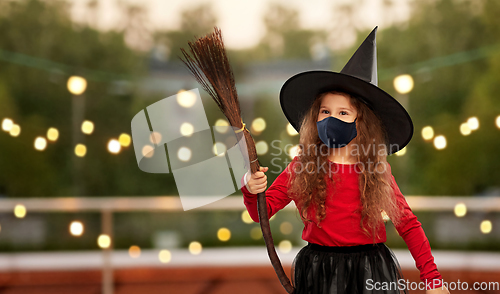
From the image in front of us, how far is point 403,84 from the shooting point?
8.21ft

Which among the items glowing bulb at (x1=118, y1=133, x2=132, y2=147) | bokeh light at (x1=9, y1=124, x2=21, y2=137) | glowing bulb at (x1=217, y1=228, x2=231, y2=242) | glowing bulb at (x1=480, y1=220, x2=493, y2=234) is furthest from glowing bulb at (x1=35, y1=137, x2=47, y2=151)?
glowing bulb at (x1=480, y1=220, x2=493, y2=234)

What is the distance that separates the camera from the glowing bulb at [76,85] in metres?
2.53

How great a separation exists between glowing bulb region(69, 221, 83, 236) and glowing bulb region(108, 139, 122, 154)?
0.54m

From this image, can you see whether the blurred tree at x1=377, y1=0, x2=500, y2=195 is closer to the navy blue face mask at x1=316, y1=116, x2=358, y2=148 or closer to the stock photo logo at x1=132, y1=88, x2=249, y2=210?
the navy blue face mask at x1=316, y1=116, x2=358, y2=148

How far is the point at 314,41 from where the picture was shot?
2.52 meters

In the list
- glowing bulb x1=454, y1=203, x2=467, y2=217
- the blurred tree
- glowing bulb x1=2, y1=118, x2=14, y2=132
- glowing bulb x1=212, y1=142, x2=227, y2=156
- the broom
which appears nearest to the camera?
the broom

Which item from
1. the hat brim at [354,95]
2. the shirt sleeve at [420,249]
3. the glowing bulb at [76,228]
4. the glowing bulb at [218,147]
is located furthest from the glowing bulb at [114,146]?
the shirt sleeve at [420,249]

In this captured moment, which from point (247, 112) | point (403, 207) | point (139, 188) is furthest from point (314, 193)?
point (139, 188)

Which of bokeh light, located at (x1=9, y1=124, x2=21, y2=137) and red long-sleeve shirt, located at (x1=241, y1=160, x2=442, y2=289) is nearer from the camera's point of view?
red long-sleeve shirt, located at (x1=241, y1=160, x2=442, y2=289)

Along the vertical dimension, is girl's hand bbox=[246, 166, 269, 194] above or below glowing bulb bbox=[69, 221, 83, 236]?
below

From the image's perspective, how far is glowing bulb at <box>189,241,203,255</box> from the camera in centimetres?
257

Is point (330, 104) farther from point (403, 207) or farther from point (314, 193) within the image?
point (403, 207)

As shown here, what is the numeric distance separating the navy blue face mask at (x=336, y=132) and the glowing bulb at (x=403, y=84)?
1595 mm

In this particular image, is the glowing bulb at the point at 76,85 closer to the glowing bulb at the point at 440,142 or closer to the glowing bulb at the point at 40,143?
the glowing bulb at the point at 40,143
